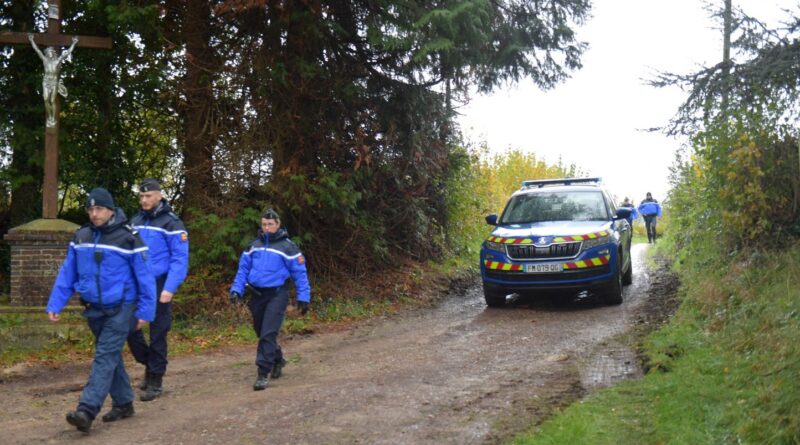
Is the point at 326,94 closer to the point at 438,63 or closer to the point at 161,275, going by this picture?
the point at 438,63

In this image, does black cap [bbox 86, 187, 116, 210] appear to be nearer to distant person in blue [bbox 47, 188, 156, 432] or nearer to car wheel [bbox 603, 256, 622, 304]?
distant person in blue [bbox 47, 188, 156, 432]

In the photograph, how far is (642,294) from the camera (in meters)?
12.8

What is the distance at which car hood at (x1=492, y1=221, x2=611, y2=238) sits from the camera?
11.3 m

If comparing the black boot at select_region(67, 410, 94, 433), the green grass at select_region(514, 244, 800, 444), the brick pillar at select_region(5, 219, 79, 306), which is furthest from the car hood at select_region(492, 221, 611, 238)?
the black boot at select_region(67, 410, 94, 433)

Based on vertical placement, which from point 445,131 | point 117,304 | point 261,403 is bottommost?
point 261,403

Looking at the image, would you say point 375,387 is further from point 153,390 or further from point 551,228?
point 551,228

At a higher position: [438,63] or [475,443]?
[438,63]

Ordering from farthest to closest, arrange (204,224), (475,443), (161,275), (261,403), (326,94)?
(326,94) → (204,224) → (161,275) → (261,403) → (475,443)

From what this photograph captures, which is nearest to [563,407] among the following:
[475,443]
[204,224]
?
[475,443]

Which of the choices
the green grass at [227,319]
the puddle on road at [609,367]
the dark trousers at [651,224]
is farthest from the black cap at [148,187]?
the dark trousers at [651,224]

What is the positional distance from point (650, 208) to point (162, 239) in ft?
68.9

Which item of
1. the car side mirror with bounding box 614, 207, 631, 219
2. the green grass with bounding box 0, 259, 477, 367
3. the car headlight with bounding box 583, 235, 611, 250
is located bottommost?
the green grass with bounding box 0, 259, 477, 367

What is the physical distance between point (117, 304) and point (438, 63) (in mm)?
7670

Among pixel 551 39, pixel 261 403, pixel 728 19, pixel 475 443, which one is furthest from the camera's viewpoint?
pixel 551 39
